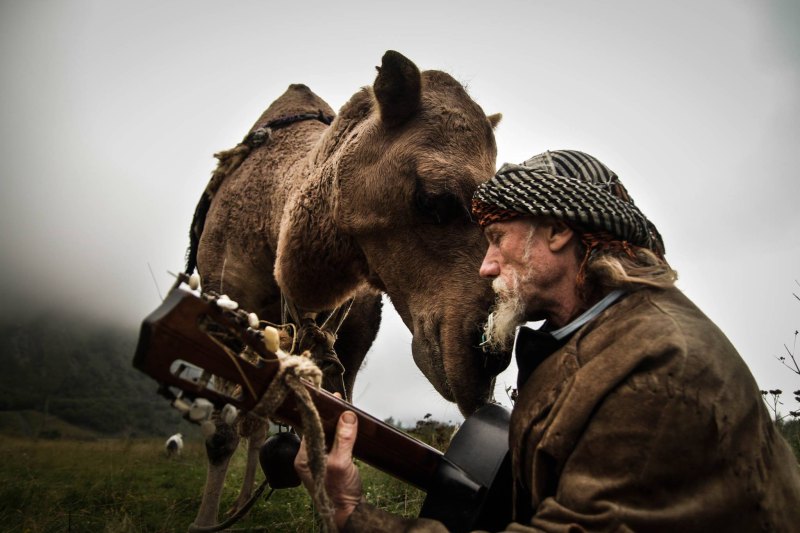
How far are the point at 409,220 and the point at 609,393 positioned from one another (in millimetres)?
1667

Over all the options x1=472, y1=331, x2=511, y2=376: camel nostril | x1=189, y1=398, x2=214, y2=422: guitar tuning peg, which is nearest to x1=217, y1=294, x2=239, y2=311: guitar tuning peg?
x1=189, y1=398, x2=214, y2=422: guitar tuning peg

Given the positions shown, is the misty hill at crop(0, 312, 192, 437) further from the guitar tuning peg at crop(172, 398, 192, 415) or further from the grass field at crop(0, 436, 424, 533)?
the guitar tuning peg at crop(172, 398, 192, 415)

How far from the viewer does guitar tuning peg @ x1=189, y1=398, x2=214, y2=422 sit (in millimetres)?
1014

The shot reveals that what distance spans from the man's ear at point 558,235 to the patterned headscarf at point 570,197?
4 cm

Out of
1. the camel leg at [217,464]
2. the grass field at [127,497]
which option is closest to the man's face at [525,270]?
A: the grass field at [127,497]

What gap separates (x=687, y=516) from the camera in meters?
1.02

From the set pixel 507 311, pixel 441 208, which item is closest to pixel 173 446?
pixel 507 311

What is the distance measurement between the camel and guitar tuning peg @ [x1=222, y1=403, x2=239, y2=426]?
1.26 m

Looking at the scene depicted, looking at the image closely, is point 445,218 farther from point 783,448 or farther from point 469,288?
point 783,448

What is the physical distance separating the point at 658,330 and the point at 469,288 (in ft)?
3.89

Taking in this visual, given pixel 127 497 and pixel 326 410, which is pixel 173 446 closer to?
pixel 326 410

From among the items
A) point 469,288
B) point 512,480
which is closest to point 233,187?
point 469,288

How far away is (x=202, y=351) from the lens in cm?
110

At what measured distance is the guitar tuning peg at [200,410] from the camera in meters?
1.01
